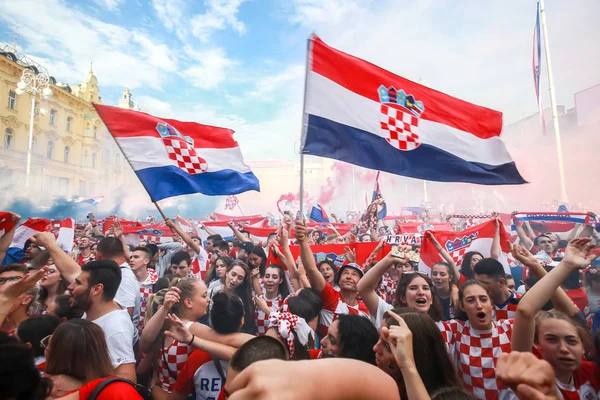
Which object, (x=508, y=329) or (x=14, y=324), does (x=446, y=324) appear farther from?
(x=14, y=324)

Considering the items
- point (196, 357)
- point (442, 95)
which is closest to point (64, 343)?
point (196, 357)

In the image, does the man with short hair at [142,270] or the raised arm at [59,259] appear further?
the man with short hair at [142,270]

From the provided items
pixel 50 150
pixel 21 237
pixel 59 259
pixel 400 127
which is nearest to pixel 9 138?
pixel 50 150

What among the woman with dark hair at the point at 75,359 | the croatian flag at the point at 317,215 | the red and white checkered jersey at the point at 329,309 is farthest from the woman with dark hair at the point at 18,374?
the croatian flag at the point at 317,215

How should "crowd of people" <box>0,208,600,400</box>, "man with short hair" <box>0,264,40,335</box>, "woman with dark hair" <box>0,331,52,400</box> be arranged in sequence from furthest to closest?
"man with short hair" <box>0,264,40,335</box> → "woman with dark hair" <box>0,331,52,400</box> → "crowd of people" <box>0,208,600,400</box>

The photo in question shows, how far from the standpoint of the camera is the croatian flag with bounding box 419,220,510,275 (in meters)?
5.21

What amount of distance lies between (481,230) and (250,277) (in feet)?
11.9

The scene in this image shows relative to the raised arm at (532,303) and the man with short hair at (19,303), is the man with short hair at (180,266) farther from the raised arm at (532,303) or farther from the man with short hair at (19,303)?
the raised arm at (532,303)

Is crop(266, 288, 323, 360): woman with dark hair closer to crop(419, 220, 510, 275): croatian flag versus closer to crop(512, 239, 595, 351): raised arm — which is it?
crop(512, 239, 595, 351): raised arm

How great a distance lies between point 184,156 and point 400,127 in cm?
334

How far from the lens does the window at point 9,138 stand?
25.4m

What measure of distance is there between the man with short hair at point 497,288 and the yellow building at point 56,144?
25030 mm

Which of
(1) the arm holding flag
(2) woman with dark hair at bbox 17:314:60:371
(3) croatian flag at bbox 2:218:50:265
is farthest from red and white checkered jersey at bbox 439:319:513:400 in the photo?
(3) croatian flag at bbox 2:218:50:265

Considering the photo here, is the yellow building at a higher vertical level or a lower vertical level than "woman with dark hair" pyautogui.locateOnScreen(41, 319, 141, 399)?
higher
